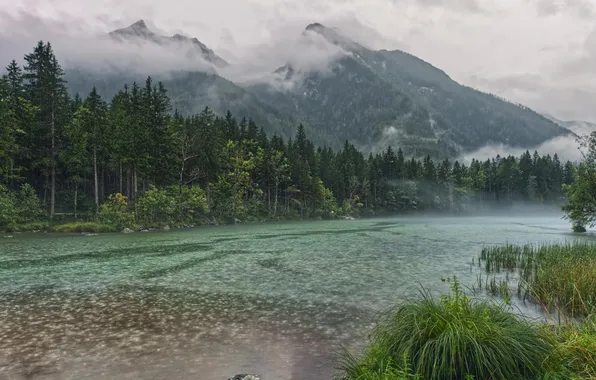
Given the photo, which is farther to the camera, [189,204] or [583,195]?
[189,204]

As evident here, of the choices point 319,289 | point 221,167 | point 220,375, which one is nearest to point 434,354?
point 220,375

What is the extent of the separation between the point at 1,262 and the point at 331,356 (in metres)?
27.0

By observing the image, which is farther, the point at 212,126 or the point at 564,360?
the point at 212,126

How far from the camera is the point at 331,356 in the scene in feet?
30.8

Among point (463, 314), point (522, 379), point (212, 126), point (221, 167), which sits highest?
point (212, 126)

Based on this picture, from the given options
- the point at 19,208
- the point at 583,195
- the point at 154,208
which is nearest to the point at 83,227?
the point at 19,208

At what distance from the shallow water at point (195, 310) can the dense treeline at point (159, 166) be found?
37031 mm

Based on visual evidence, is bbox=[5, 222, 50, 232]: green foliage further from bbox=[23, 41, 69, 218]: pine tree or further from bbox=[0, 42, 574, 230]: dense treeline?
bbox=[23, 41, 69, 218]: pine tree

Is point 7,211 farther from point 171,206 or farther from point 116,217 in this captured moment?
point 171,206

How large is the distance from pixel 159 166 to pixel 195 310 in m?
61.7

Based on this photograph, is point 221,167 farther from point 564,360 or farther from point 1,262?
point 564,360

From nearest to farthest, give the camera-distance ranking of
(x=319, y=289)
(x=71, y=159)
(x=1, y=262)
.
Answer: (x=319, y=289), (x=1, y=262), (x=71, y=159)

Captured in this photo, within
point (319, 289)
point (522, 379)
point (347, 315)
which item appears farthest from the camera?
point (319, 289)

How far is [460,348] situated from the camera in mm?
6191
